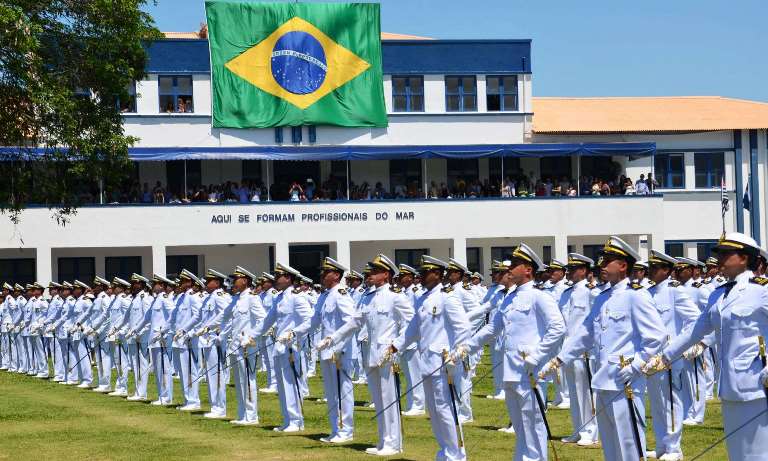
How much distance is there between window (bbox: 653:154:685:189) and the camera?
56688 millimetres

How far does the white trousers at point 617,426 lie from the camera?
11.4 meters

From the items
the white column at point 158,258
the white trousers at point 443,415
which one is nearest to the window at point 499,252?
the white column at point 158,258

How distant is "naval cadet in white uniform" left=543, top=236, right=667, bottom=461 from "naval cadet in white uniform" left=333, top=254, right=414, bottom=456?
387cm

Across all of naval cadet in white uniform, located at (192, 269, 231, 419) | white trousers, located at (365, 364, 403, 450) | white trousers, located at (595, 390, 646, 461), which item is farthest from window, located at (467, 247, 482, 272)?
white trousers, located at (595, 390, 646, 461)

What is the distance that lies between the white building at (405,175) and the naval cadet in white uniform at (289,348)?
29.9 metres

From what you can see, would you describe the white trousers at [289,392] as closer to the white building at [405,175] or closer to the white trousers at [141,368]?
the white trousers at [141,368]

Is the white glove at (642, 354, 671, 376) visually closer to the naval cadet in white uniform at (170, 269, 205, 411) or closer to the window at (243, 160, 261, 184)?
the naval cadet in white uniform at (170, 269, 205, 411)

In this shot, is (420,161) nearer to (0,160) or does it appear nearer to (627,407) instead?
(0,160)

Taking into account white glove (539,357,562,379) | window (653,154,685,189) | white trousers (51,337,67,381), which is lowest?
white trousers (51,337,67,381)

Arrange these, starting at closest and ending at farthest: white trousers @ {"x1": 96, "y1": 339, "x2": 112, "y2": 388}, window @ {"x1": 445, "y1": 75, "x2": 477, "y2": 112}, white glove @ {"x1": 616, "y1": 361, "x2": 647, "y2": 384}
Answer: white glove @ {"x1": 616, "y1": 361, "x2": 647, "y2": 384} → white trousers @ {"x1": 96, "y1": 339, "x2": 112, "y2": 388} → window @ {"x1": 445, "y1": 75, "x2": 477, "y2": 112}

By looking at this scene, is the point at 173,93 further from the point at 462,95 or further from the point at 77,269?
the point at 462,95

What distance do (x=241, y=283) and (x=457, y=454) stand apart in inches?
274

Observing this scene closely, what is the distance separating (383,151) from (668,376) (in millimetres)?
35796

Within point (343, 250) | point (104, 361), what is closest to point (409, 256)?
point (343, 250)
